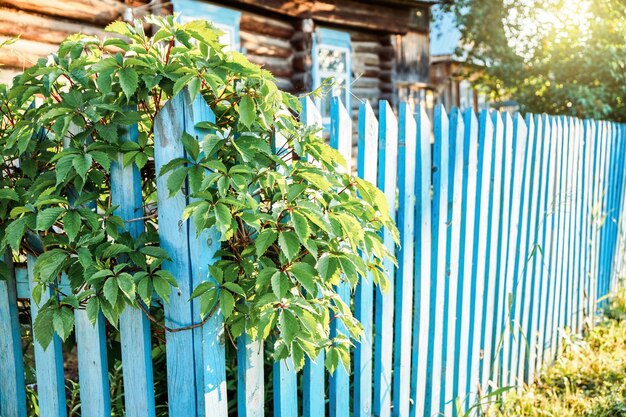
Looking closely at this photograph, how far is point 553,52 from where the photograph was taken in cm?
1120

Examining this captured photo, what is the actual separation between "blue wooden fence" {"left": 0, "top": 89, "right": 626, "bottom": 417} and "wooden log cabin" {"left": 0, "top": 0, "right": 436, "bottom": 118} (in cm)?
210

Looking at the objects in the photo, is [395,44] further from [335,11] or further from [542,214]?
[542,214]

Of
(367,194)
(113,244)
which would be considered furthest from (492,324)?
(113,244)

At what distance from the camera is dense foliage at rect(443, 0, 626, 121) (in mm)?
10250

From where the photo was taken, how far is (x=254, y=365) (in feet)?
5.56

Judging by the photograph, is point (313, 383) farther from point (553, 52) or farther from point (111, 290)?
point (553, 52)

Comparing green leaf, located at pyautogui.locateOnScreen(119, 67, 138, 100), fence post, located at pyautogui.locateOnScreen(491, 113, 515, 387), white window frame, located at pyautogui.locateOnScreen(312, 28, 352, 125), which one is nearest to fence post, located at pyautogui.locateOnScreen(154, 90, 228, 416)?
green leaf, located at pyautogui.locateOnScreen(119, 67, 138, 100)

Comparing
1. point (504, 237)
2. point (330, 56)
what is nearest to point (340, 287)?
point (504, 237)

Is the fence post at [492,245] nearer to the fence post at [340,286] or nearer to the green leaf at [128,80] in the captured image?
the fence post at [340,286]

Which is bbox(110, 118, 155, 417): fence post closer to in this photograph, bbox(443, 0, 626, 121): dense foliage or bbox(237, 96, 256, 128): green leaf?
bbox(237, 96, 256, 128): green leaf

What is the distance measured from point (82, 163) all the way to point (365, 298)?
1.10 metres

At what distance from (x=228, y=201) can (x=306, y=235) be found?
8.0 inches

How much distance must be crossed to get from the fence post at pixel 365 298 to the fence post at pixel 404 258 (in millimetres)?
185

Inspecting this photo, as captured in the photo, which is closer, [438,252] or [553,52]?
[438,252]
